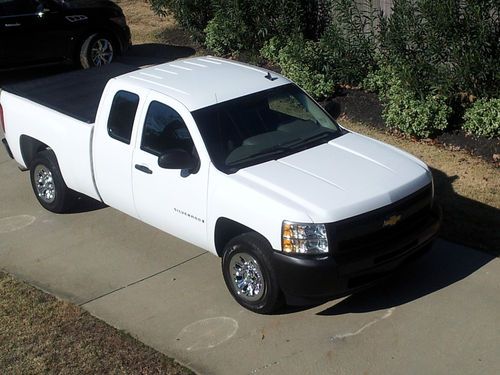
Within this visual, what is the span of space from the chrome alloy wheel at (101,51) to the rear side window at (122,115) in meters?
7.05

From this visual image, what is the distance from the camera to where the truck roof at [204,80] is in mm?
7539

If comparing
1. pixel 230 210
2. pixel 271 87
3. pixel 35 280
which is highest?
pixel 271 87

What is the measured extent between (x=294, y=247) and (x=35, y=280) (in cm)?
276

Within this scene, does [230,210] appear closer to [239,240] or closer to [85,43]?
[239,240]

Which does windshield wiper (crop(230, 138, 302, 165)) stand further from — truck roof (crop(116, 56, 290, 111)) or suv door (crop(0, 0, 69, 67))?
suv door (crop(0, 0, 69, 67))

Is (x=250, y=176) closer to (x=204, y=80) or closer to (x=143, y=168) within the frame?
(x=143, y=168)

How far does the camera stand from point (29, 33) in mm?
14148

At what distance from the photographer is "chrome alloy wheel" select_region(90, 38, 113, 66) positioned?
14.8 m

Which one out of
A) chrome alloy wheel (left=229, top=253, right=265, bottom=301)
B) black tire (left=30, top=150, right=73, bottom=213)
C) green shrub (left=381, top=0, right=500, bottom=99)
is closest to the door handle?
chrome alloy wheel (left=229, top=253, right=265, bottom=301)

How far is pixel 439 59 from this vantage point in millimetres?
10328

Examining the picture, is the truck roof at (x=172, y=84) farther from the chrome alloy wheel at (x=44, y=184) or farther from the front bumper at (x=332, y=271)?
the front bumper at (x=332, y=271)

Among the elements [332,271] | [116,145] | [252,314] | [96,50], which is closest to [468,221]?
[332,271]

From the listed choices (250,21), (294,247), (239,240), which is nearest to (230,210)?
(239,240)

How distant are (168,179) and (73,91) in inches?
100.0
